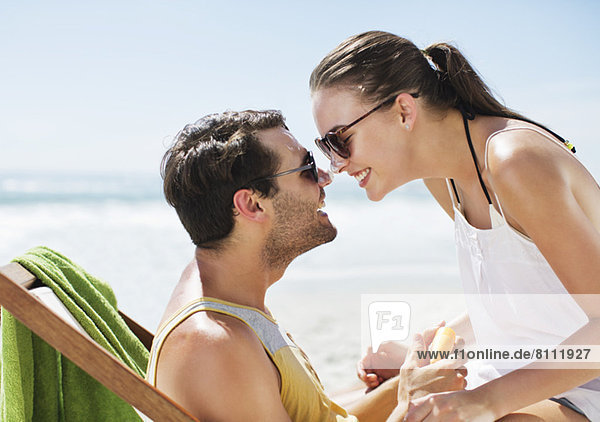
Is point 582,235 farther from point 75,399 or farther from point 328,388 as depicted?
point 328,388

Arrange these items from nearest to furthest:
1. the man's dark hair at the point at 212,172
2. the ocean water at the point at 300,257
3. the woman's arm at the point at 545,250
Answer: the woman's arm at the point at 545,250, the man's dark hair at the point at 212,172, the ocean water at the point at 300,257

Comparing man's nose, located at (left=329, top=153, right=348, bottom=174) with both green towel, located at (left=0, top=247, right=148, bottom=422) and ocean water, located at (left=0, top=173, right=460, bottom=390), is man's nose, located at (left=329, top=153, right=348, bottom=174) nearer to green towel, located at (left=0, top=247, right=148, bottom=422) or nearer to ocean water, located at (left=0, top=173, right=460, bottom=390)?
green towel, located at (left=0, top=247, right=148, bottom=422)

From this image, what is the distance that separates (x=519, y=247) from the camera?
7.12ft

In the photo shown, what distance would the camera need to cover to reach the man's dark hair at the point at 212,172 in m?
2.07

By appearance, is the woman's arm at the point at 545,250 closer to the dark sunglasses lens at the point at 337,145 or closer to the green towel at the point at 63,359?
the dark sunglasses lens at the point at 337,145

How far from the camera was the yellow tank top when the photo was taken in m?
1.83

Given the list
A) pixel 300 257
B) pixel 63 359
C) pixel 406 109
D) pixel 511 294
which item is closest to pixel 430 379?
pixel 511 294

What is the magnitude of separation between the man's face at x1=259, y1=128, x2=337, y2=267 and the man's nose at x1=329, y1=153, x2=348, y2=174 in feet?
0.26

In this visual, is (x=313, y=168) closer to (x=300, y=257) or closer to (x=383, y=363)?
(x=383, y=363)

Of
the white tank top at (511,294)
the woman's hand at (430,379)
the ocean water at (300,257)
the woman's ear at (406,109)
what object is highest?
the woman's ear at (406,109)

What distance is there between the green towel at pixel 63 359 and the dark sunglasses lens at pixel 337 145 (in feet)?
3.65

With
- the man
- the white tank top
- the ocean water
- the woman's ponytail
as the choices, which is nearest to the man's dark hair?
the man

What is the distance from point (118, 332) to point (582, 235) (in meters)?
1.76

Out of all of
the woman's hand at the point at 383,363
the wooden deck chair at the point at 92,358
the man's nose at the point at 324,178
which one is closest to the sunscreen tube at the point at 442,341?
the woman's hand at the point at 383,363
